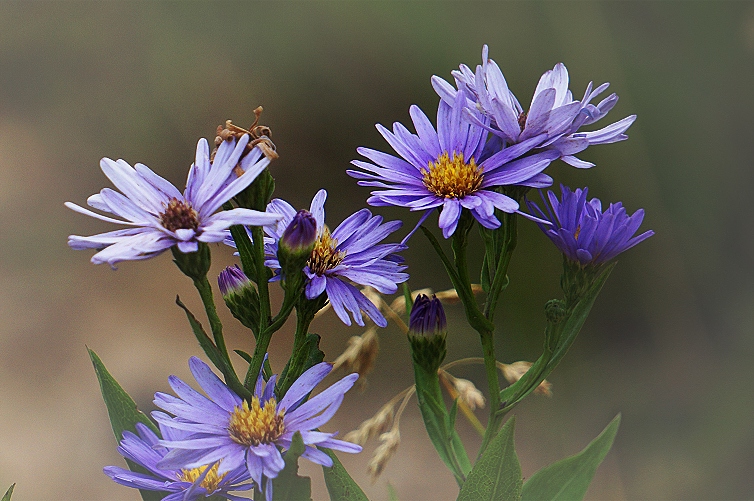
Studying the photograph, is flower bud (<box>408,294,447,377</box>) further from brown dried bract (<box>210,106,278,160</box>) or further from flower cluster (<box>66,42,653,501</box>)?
brown dried bract (<box>210,106,278,160</box>)

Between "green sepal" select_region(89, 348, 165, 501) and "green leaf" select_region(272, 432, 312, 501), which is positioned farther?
"green sepal" select_region(89, 348, 165, 501)

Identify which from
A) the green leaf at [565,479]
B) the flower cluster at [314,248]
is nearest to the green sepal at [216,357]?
the flower cluster at [314,248]

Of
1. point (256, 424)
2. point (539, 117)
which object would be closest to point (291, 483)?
point (256, 424)

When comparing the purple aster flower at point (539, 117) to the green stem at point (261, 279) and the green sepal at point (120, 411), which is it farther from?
the green sepal at point (120, 411)

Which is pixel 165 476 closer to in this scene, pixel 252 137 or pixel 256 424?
pixel 256 424


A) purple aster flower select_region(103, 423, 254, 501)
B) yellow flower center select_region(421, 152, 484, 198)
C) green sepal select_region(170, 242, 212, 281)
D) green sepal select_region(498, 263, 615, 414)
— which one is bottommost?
green sepal select_region(498, 263, 615, 414)

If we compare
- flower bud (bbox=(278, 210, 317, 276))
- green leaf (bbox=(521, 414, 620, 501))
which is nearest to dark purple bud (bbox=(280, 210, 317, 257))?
flower bud (bbox=(278, 210, 317, 276))
